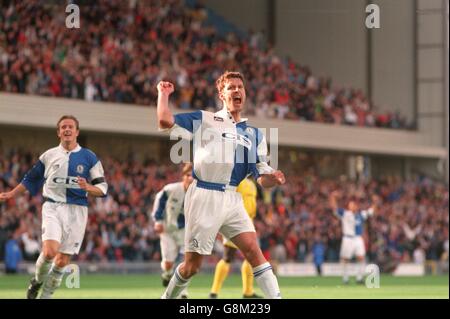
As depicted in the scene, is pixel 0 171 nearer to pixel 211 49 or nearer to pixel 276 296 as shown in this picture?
pixel 211 49

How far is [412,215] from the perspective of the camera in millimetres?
39250

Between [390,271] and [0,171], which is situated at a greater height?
[0,171]

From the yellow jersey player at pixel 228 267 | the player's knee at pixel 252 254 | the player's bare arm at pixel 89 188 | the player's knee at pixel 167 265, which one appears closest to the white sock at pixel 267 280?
the player's knee at pixel 252 254

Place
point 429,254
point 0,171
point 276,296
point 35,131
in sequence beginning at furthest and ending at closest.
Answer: point 429,254 → point 35,131 → point 0,171 → point 276,296

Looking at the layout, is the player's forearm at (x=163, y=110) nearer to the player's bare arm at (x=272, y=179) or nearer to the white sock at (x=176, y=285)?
the player's bare arm at (x=272, y=179)

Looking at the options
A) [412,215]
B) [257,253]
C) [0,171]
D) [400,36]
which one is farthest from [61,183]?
[400,36]

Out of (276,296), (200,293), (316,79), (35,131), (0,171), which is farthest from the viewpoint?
(316,79)

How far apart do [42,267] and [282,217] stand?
2143cm

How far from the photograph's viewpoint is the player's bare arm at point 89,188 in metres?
12.7

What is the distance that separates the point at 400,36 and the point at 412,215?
25.2 ft

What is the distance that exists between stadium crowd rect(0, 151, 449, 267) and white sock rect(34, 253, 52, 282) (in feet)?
43.4

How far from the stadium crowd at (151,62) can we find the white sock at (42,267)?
1670cm

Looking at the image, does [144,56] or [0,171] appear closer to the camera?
[0,171]

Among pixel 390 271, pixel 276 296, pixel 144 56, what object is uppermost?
pixel 144 56
